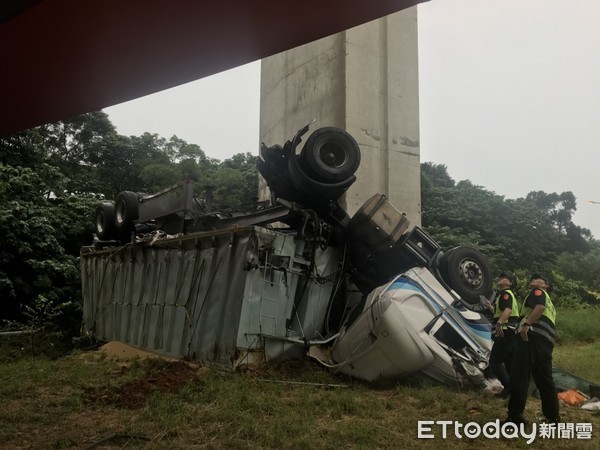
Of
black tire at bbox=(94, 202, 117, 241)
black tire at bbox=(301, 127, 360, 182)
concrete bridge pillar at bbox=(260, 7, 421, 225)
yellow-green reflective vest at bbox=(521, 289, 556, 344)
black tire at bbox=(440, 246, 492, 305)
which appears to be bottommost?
yellow-green reflective vest at bbox=(521, 289, 556, 344)

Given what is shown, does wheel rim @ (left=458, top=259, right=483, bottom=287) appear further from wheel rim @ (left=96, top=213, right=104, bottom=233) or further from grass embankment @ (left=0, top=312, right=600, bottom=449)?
wheel rim @ (left=96, top=213, right=104, bottom=233)

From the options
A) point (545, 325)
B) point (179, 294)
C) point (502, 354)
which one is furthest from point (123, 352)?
point (545, 325)

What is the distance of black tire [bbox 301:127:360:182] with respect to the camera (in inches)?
277

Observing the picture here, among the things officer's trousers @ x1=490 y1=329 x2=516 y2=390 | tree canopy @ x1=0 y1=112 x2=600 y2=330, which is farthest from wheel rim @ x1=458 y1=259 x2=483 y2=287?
tree canopy @ x1=0 y1=112 x2=600 y2=330

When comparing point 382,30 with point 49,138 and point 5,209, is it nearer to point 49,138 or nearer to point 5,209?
point 5,209

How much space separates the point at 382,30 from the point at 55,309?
9.62 meters

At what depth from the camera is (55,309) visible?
12.2m

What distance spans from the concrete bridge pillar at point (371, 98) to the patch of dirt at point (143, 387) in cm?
481

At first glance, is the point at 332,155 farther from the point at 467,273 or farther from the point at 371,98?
the point at 371,98

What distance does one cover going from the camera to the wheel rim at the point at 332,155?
726 centimetres

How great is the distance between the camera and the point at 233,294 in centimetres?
668

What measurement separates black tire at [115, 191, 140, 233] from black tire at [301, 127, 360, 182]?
13.2ft

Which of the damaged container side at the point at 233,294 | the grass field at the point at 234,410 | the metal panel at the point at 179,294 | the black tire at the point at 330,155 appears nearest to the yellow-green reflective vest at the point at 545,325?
Result: the grass field at the point at 234,410

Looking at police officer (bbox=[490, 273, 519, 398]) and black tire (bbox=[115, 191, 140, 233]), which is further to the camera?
black tire (bbox=[115, 191, 140, 233])
